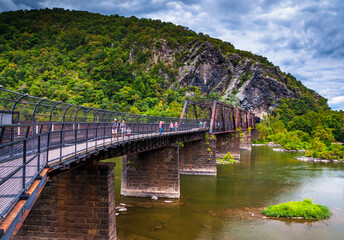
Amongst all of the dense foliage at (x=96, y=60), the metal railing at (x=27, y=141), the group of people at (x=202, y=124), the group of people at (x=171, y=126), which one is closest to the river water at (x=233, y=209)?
the group of people at (x=171, y=126)

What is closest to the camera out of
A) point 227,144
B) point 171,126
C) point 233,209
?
point 233,209

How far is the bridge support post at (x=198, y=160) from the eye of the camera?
129 feet

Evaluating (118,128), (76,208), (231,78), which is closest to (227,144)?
(118,128)

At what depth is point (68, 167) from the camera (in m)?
11.2

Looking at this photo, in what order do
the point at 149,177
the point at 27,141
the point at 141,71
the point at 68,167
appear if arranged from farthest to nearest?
Answer: the point at 141,71 → the point at 149,177 → the point at 68,167 → the point at 27,141

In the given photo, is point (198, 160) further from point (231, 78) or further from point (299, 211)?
point (231, 78)

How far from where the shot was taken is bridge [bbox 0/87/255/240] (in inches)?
288

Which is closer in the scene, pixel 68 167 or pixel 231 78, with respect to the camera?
pixel 68 167

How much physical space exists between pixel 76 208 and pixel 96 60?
396 feet

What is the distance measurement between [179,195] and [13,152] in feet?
71.0

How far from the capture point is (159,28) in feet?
618

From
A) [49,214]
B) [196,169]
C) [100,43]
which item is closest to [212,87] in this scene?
[100,43]

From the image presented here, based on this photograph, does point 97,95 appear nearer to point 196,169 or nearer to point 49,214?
point 196,169

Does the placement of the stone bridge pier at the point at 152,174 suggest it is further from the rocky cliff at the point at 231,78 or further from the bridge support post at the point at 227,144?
the rocky cliff at the point at 231,78
